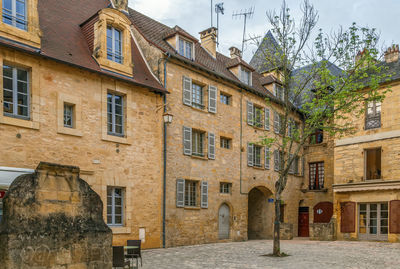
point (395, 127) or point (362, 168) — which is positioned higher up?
point (395, 127)

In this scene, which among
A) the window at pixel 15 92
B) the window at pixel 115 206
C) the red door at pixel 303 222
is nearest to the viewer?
the window at pixel 15 92

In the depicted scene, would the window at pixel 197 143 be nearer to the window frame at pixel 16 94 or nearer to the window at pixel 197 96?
the window at pixel 197 96

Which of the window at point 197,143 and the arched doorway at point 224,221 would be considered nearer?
the window at point 197,143

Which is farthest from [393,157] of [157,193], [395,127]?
[157,193]

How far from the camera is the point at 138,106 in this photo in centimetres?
1391

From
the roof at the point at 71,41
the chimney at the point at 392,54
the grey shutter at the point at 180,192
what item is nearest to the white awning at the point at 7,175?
the roof at the point at 71,41

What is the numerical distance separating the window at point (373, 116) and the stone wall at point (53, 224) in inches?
594

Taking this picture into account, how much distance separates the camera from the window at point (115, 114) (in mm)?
13070

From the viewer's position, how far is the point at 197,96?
1725 cm

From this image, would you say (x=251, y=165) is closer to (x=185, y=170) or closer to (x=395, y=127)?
(x=185, y=170)

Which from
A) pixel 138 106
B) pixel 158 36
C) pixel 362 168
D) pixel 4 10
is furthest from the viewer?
pixel 362 168

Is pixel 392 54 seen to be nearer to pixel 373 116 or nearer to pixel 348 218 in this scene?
pixel 373 116

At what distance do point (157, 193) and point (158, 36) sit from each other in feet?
23.5

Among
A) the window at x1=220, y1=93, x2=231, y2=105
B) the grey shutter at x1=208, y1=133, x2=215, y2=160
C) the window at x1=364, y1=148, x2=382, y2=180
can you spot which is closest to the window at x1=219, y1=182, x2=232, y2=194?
the grey shutter at x1=208, y1=133, x2=215, y2=160
